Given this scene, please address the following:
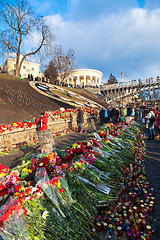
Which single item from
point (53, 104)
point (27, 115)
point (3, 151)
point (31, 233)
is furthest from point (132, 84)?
point (31, 233)

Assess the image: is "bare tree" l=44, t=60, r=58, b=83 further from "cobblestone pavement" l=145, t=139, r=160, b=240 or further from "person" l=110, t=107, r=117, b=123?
"cobblestone pavement" l=145, t=139, r=160, b=240

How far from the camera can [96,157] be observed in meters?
3.62

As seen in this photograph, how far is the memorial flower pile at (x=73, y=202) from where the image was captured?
1.80m

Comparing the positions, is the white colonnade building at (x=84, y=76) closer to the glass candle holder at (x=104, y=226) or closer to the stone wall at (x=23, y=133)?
the stone wall at (x=23, y=133)

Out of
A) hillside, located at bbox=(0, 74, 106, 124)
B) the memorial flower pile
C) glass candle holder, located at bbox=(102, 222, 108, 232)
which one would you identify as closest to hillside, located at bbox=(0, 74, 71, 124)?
hillside, located at bbox=(0, 74, 106, 124)

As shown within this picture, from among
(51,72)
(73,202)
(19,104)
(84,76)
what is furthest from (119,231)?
(84,76)

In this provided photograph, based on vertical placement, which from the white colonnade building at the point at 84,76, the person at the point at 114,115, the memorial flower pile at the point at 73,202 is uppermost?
the white colonnade building at the point at 84,76

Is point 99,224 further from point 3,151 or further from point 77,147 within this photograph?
point 3,151

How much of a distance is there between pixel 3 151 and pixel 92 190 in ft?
18.7

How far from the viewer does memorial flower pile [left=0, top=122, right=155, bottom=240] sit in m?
1.80

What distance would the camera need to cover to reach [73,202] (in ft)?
7.47

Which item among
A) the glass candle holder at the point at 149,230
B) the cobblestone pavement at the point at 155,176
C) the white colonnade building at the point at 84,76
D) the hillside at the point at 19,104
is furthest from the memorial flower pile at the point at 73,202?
the white colonnade building at the point at 84,76

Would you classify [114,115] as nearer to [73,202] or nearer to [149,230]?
[149,230]

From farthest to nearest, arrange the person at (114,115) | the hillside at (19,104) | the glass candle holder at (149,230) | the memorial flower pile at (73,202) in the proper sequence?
the person at (114,115) < the hillside at (19,104) < the glass candle holder at (149,230) < the memorial flower pile at (73,202)
